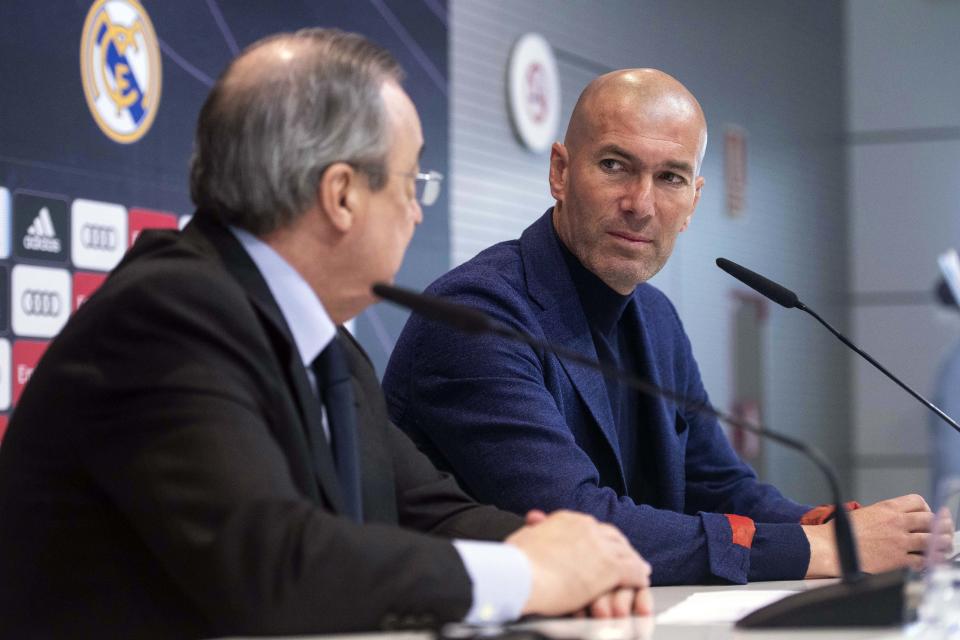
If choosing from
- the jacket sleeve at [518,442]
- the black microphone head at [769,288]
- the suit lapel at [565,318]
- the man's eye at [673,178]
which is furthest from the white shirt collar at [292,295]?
the man's eye at [673,178]

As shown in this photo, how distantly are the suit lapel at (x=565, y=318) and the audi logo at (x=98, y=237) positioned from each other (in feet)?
3.20

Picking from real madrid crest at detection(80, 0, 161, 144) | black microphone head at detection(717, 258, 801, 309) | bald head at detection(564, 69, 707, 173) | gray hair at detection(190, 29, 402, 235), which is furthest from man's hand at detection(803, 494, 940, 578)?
real madrid crest at detection(80, 0, 161, 144)

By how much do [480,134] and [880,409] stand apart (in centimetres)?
421

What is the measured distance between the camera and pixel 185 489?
1.30 meters

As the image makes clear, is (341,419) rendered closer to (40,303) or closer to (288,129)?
(288,129)

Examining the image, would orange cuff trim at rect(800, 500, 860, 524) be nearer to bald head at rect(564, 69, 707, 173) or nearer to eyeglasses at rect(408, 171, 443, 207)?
bald head at rect(564, 69, 707, 173)

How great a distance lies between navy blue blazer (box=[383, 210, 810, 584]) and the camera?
77.9 inches

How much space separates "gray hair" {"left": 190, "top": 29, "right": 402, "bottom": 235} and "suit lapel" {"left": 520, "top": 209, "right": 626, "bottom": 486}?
0.78 meters

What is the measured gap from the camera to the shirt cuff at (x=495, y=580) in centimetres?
132

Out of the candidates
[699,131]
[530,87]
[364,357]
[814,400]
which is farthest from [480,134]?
[814,400]

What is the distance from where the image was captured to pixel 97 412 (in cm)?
138

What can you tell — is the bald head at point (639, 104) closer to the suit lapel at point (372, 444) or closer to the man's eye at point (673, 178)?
the man's eye at point (673, 178)

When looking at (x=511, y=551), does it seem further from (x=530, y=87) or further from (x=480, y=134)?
(x=530, y=87)

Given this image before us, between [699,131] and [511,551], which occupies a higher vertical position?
[699,131]
